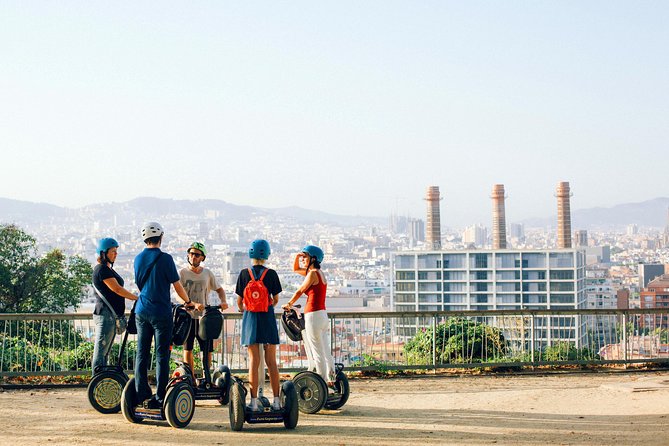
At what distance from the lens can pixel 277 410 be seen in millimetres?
9766

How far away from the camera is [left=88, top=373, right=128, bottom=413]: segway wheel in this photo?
1080 cm

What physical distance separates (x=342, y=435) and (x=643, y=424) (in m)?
3.37

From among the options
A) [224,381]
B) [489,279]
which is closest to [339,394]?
[224,381]

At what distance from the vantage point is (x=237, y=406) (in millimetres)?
9633

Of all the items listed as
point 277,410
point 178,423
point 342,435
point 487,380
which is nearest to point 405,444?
point 342,435

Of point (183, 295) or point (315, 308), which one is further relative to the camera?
point (315, 308)

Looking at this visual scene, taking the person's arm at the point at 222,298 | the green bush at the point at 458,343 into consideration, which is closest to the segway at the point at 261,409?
the person's arm at the point at 222,298

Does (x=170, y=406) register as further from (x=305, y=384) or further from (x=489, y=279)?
(x=489, y=279)

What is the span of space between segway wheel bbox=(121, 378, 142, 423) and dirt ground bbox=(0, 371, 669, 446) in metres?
0.08

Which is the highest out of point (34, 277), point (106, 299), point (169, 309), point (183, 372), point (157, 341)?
point (34, 277)

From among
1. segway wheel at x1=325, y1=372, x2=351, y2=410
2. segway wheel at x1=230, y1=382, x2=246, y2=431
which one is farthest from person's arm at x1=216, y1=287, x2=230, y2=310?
segway wheel at x1=325, y1=372, x2=351, y2=410

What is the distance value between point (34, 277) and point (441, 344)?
110 ft

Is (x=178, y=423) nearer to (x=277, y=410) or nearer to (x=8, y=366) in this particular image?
(x=277, y=410)

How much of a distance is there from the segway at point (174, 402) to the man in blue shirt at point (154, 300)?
193 millimetres
